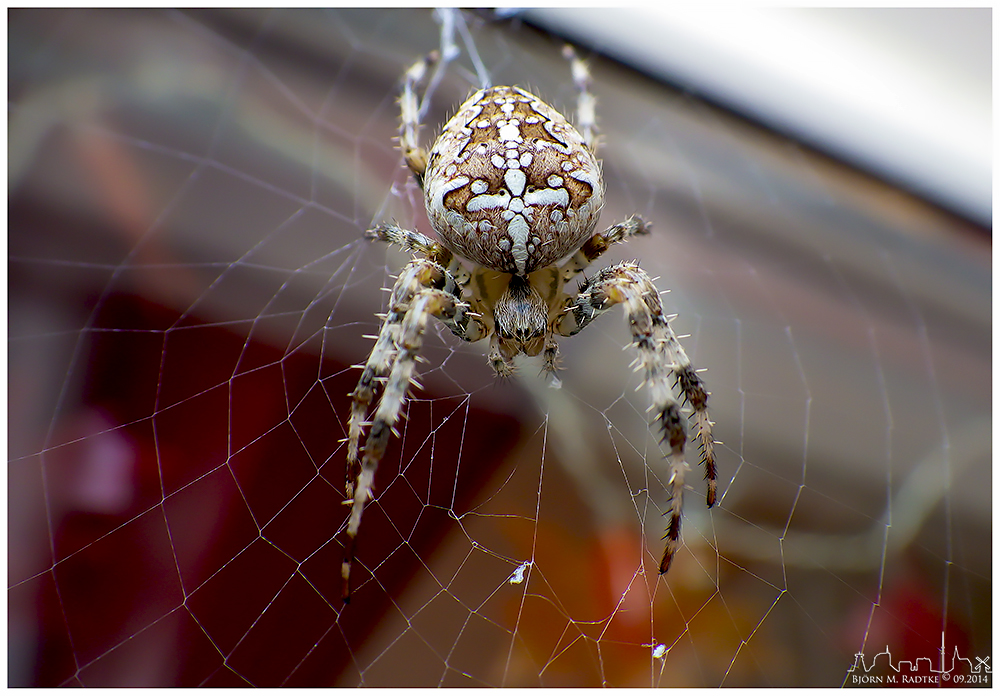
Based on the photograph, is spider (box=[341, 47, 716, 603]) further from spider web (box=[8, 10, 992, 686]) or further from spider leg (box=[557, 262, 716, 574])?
Result: spider web (box=[8, 10, 992, 686])

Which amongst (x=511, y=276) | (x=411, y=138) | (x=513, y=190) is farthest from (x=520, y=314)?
(x=411, y=138)

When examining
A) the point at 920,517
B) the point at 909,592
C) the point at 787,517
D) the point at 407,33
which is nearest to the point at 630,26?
the point at 407,33

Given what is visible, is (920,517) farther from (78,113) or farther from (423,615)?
(78,113)

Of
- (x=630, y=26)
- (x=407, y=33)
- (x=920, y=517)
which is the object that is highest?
(x=630, y=26)

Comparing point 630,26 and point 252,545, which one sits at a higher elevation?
point 630,26

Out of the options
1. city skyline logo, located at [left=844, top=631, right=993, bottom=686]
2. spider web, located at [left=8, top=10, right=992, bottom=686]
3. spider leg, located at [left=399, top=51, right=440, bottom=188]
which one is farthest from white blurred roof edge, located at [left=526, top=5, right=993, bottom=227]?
city skyline logo, located at [left=844, top=631, right=993, bottom=686]

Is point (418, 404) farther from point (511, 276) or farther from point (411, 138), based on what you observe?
point (411, 138)

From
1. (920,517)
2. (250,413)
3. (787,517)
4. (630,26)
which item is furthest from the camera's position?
(630,26)
